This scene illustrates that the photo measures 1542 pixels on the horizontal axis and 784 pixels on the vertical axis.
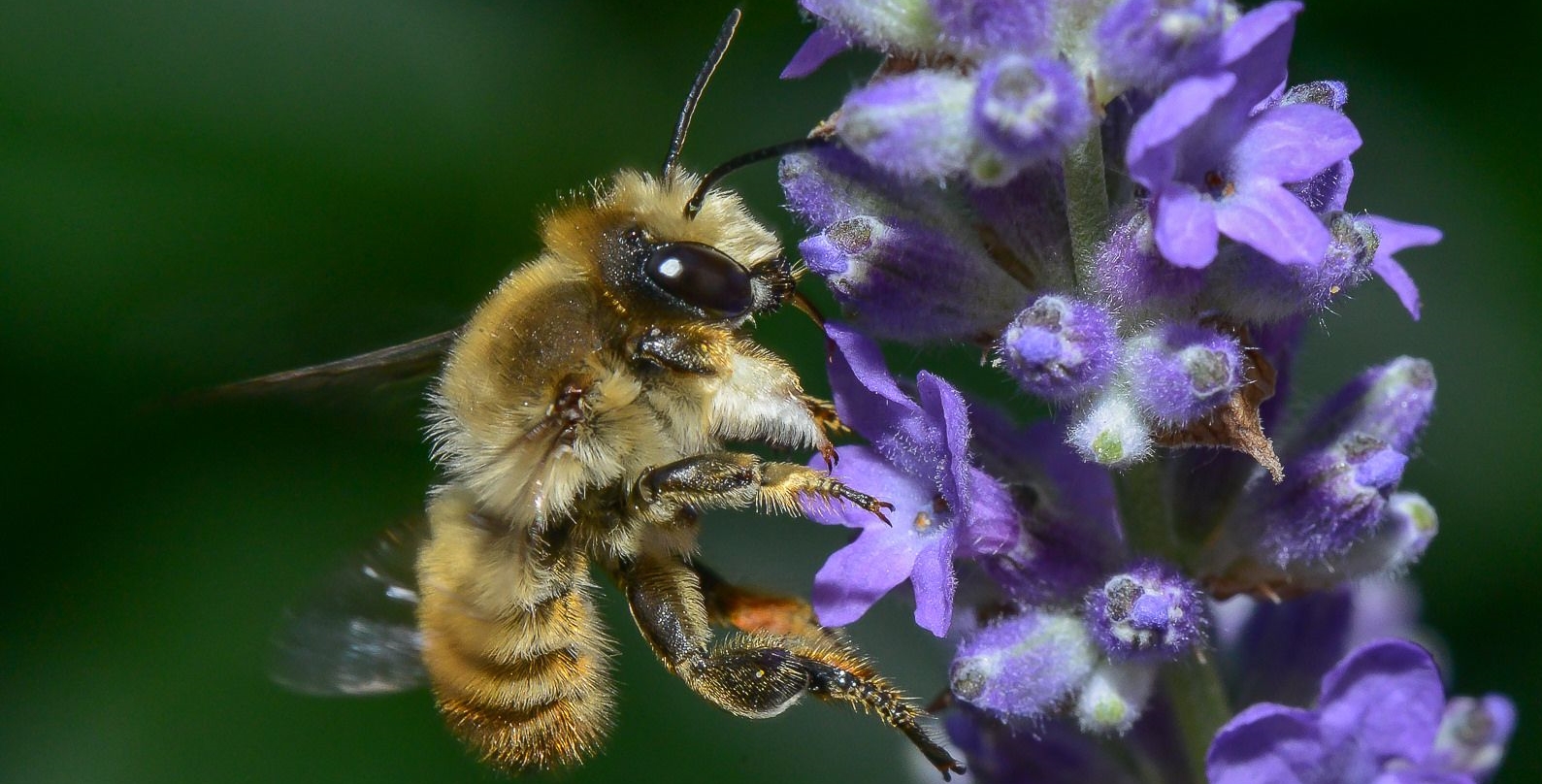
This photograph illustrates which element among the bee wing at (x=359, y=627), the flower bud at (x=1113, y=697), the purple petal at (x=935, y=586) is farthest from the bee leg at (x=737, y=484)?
the bee wing at (x=359, y=627)

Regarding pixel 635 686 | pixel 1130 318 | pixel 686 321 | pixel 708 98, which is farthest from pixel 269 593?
pixel 1130 318

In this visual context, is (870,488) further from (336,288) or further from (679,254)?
(336,288)

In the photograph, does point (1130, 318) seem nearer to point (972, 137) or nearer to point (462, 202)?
point (972, 137)

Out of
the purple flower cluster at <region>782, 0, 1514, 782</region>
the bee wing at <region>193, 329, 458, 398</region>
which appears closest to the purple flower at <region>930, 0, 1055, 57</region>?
the purple flower cluster at <region>782, 0, 1514, 782</region>

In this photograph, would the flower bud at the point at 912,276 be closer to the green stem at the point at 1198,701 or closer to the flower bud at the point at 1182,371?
the flower bud at the point at 1182,371

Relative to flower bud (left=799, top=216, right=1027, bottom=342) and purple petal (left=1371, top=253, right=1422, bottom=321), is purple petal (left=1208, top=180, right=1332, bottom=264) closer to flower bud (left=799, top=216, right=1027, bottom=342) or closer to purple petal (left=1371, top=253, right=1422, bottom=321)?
purple petal (left=1371, top=253, right=1422, bottom=321)
